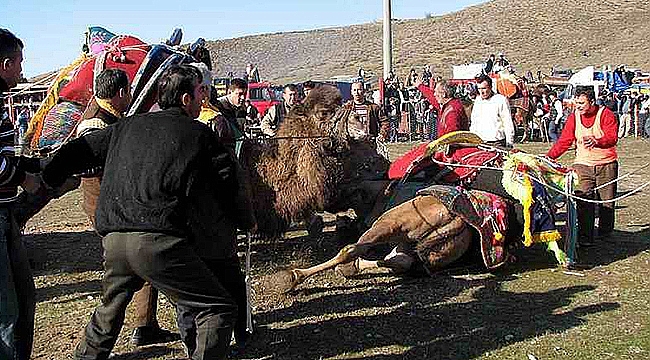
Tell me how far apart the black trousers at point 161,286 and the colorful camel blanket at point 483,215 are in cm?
300

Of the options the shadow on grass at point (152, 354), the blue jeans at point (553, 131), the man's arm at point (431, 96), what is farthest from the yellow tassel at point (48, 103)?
the blue jeans at point (553, 131)

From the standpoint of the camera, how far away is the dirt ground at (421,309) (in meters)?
5.04

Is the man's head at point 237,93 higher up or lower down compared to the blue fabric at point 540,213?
higher up

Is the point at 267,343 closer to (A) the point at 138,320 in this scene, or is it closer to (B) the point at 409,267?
(A) the point at 138,320

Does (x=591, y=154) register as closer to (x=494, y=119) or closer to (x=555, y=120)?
(x=494, y=119)

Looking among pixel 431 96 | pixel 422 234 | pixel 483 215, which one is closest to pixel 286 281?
pixel 422 234

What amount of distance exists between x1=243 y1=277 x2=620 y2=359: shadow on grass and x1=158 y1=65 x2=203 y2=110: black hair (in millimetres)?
1865

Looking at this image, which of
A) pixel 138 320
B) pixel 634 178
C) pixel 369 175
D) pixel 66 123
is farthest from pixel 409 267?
pixel 634 178

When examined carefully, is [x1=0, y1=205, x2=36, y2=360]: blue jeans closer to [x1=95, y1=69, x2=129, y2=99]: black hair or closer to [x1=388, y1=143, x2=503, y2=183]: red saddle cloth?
[x1=95, y1=69, x2=129, y2=99]: black hair

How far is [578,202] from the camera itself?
800 cm

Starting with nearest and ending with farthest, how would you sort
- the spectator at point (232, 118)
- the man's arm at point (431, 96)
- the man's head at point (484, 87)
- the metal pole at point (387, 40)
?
the spectator at point (232, 118)
the man's head at point (484, 87)
the man's arm at point (431, 96)
the metal pole at point (387, 40)

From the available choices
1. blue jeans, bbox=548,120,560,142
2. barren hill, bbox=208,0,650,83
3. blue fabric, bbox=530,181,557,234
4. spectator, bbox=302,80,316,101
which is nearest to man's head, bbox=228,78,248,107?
spectator, bbox=302,80,316,101

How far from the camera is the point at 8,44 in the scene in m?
3.74

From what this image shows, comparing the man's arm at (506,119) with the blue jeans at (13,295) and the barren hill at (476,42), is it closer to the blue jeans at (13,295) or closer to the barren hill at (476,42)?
the blue jeans at (13,295)
